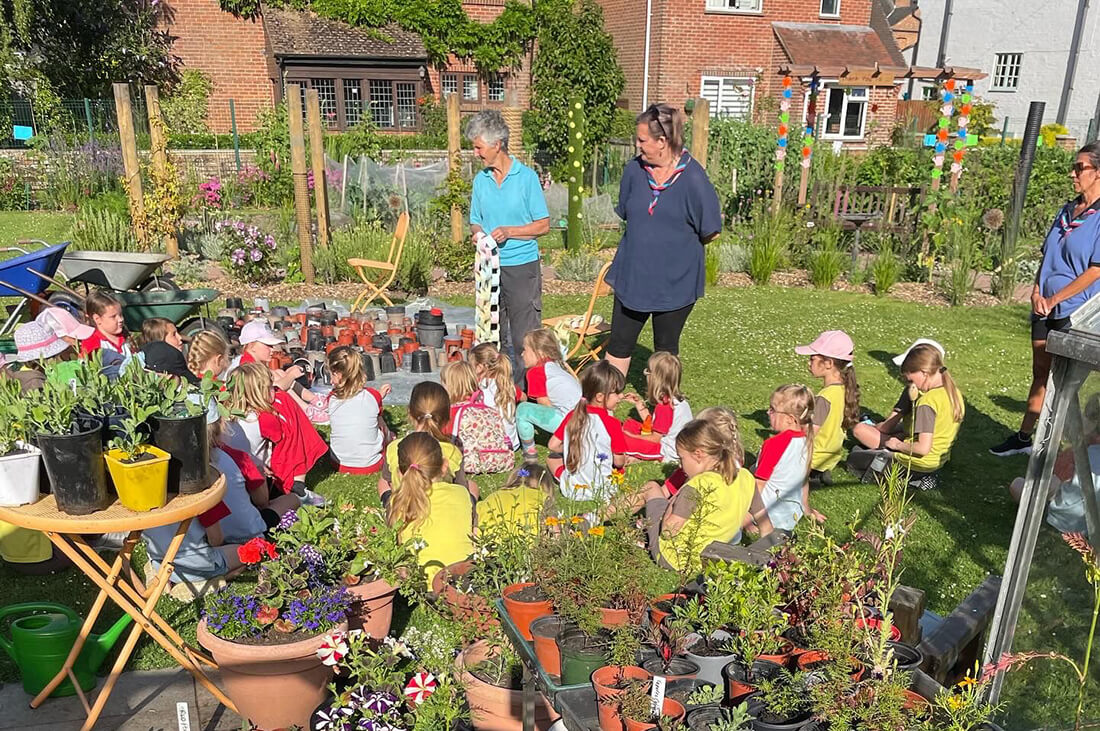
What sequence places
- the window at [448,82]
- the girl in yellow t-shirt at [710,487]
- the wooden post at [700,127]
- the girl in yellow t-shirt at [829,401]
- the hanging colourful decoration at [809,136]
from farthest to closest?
the window at [448,82], the hanging colourful decoration at [809,136], the wooden post at [700,127], the girl in yellow t-shirt at [829,401], the girl in yellow t-shirt at [710,487]

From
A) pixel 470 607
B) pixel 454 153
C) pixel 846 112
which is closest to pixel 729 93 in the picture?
pixel 846 112

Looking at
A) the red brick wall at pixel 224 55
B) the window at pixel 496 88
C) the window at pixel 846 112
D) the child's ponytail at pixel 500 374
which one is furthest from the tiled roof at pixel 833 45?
the child's ponytail at pixel 500 374

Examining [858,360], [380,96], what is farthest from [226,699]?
[380,96]

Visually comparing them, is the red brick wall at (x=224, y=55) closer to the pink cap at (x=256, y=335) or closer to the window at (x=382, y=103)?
the window at (x=382, y=103)

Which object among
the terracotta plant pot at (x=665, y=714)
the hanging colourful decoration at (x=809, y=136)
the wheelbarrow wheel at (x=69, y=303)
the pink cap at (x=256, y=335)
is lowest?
the terracotta plant pot at (x=665, y=714)

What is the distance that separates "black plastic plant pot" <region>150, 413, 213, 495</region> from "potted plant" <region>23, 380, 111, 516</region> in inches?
7.3

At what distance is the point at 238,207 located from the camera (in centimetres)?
1548

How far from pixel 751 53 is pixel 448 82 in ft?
29.5

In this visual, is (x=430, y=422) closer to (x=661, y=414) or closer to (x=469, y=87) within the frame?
(x=661, y=414)

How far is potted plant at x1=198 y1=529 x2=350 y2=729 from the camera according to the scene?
9.27 feet

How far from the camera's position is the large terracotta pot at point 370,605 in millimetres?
3211

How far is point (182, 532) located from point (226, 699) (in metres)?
0.71

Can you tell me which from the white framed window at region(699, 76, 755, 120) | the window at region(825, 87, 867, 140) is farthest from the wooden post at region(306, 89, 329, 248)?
the window at region(825, 87, 867, 140)

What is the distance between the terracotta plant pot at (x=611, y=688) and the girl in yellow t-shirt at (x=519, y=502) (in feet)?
3.10
